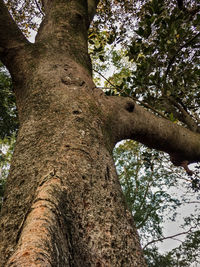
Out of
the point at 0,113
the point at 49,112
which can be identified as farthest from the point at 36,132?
the point at 0,113

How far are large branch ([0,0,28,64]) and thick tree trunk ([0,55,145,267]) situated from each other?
81 centimetres

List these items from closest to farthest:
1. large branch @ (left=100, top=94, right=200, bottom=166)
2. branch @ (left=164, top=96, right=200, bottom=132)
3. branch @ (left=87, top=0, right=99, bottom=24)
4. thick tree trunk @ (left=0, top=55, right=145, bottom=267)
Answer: thick tree trunk @ (left=0, top=55, right=145, bottom=267), large branch @ (left=100, top=94, right=200, bottom=166), branch @ (left=164, top=96, right=200, bottom=132), branch @ (left=87, top=0, right=99, bottom=24)

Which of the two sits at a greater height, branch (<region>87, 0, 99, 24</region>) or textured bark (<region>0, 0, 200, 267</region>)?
branch (<region>87, 0, 99, 24</region>)

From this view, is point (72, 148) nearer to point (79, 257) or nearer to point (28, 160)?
point (28, 160)

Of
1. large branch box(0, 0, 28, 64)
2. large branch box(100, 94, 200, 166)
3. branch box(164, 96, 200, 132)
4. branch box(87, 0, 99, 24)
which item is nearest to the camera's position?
large branch box(100, 94, 200, 166)

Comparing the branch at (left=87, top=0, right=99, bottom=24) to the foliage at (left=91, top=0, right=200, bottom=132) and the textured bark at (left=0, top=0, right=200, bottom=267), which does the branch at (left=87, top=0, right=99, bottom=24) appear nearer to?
the foliage at (left=91, top=0, right=200, bottom=132)

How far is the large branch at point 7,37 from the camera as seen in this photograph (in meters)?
2.14

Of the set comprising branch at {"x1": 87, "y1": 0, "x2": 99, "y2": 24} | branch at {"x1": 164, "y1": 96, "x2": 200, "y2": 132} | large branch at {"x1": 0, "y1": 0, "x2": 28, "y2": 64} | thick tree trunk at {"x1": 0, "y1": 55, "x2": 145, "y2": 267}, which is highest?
branch at {"x1": 87, "y1": 0, "x2": 99, "y2": 24}

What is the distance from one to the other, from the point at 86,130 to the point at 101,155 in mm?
181

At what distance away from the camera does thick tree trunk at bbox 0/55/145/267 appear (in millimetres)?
695

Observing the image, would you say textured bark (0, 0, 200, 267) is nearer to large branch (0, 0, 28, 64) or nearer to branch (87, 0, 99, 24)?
large branch (0, 0, 28, 64)

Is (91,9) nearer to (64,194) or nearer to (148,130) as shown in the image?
(148,130)

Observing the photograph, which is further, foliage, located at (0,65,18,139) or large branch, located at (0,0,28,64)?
foliage, located at (0,65,18,139)

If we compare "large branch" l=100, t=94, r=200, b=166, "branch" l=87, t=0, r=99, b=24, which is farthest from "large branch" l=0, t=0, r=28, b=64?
"branch" l=87, t=0, r=99, b=24
